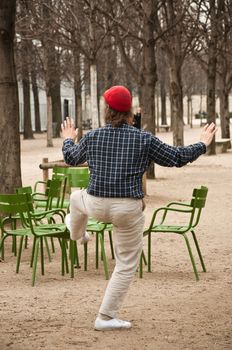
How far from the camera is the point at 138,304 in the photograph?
704cm

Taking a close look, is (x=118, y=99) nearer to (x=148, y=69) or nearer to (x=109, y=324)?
(x=109, y=324)

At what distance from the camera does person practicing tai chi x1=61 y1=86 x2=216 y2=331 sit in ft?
19.0

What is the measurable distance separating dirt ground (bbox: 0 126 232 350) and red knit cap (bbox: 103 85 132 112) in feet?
5.39

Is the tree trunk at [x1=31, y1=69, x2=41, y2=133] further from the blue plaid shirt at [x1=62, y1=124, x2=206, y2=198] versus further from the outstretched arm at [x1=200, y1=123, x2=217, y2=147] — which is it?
the blue plaid shirt at [x1=62, y1=124, x2=206, y2=198]

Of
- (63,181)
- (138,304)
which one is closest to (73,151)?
(138,304)

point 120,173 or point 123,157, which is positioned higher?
point 123,157

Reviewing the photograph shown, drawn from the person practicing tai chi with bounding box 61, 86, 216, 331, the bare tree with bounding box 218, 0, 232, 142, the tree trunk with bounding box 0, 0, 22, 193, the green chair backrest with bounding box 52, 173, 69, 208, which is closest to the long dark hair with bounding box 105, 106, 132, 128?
the person practicing tai chi with bounding box 61, 86, 216, 331

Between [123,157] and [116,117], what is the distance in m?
0.29

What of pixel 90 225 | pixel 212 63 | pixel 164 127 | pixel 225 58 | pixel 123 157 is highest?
pixel 225 58

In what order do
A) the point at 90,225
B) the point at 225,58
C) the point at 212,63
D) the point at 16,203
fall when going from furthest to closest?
1. the point at 225,58
2. the point at 212,63
3. the point at 90,225
4. the point at 16,203

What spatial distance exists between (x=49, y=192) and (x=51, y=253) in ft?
2.64

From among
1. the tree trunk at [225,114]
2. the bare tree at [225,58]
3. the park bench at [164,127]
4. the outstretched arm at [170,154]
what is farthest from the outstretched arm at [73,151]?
the park bench at [164,127]

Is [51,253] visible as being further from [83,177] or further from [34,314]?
[34,314]

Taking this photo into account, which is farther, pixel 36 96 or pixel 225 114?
pixel 36 96
